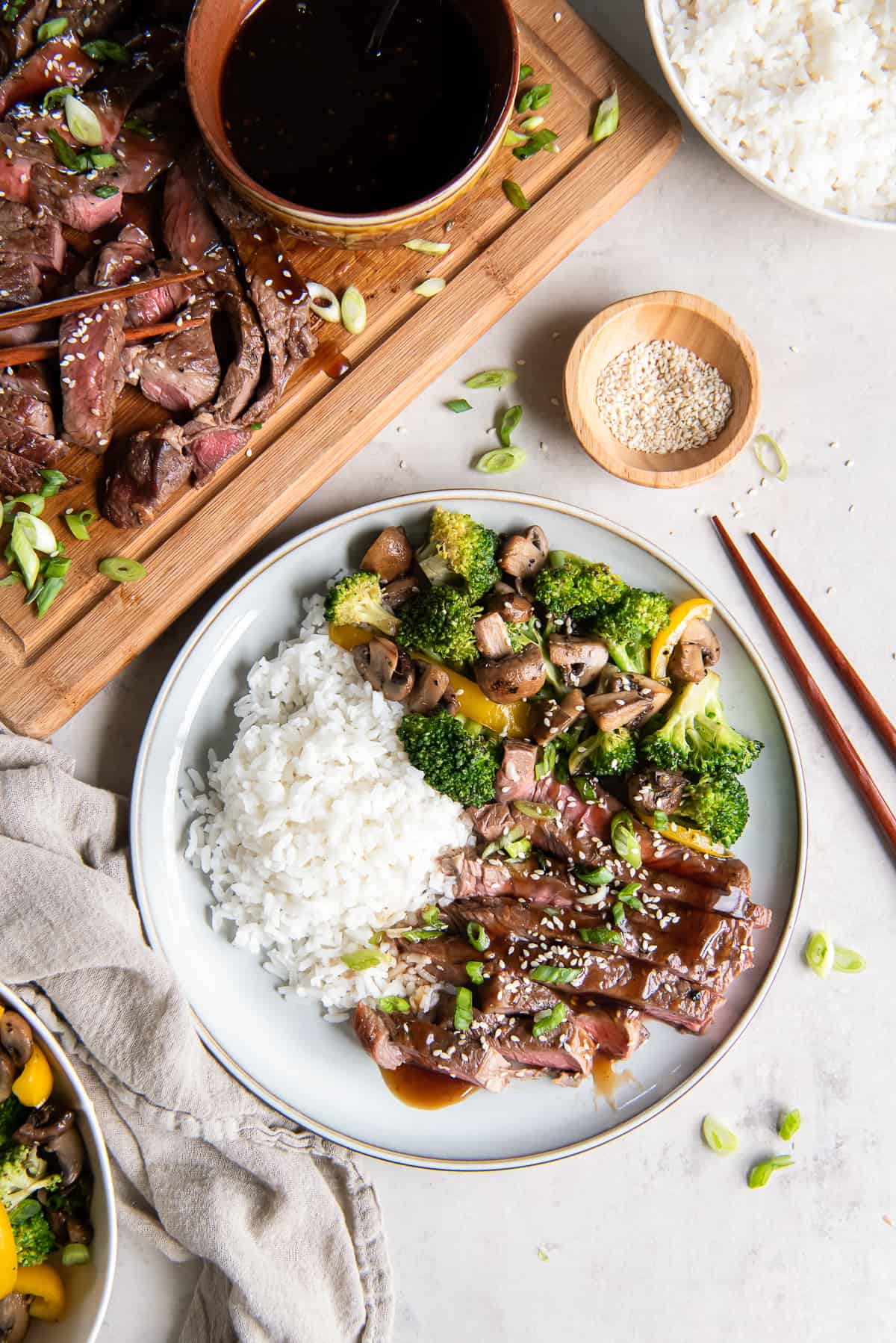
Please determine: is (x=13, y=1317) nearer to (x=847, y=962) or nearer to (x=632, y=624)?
(x=632, y=624)

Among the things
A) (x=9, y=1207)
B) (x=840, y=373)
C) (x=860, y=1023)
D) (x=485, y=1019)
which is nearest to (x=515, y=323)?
(x=840, y=373)

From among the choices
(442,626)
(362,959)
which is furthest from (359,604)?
(362,959)

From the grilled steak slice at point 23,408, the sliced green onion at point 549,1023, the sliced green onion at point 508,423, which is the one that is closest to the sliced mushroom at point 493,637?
the sliced green onion at point 508,423

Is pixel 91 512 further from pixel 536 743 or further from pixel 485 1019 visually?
pixel 485 1019

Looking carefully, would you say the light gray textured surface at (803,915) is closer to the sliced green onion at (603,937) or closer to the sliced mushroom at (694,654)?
the sliced mushroom at (694,654)

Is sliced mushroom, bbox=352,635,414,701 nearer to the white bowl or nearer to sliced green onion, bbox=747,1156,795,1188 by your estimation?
the white bowl

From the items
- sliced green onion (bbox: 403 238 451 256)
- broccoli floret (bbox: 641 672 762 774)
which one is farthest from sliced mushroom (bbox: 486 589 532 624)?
sliced green onion (bbox: 403 238 451 256)
